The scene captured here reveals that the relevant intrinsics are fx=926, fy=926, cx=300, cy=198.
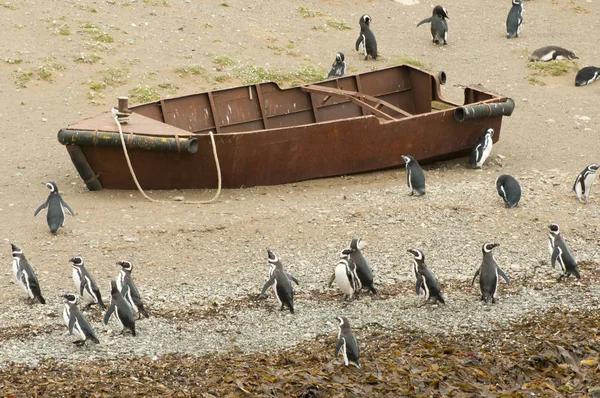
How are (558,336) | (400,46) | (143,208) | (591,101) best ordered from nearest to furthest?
(558,336), (143,208), (591,101), (400,46)

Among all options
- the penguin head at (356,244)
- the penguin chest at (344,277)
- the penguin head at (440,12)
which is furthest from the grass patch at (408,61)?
the penguin chest at (344,277)

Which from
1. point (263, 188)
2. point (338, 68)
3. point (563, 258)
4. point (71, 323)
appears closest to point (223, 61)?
point (338, 68)

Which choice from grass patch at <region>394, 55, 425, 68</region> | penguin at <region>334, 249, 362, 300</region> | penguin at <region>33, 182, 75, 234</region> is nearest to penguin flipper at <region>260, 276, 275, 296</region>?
penguin at <region>334, 249, 362, 300</region>

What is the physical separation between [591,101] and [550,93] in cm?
75

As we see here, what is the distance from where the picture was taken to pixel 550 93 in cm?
1619

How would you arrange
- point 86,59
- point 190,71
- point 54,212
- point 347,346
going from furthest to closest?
point 190,71 < point 86,59 < point 54,212 < point 347,346

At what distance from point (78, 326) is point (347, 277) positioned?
2421 millimetres

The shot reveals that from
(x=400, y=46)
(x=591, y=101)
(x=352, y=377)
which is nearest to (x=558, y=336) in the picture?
(x=352, y=377)

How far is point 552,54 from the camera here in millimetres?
17641

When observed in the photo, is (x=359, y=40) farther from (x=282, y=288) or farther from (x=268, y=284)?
(x=282, y=288)

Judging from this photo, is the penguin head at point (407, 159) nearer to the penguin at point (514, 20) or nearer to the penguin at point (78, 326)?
the penguin at point (78, 326)

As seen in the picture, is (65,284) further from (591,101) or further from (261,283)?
(591,101)

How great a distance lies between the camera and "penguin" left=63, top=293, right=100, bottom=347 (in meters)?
7.34

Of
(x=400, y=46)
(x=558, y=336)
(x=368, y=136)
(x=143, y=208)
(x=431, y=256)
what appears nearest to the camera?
(x=558, y=336)
